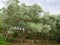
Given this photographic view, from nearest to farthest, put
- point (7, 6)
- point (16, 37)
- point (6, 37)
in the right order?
1. point (7, 6)
2. point (6, 37)
3. point (16, 37)

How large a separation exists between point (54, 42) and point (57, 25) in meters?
2.88

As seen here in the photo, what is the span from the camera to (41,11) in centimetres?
3167

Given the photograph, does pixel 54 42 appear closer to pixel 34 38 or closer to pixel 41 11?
pixel 34 38

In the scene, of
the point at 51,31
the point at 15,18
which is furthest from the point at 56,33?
the point at 15,18

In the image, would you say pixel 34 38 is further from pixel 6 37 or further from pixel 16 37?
pixel 6 37

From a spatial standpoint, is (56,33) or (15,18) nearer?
(15,18)

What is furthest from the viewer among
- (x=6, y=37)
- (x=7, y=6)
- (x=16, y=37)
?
(x=16, y=37)

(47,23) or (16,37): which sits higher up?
(47,23)

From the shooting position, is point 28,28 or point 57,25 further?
point 57,25

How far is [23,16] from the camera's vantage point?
95.2ft

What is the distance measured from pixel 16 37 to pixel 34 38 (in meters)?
3.00

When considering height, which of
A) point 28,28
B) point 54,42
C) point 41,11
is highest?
point 41,11

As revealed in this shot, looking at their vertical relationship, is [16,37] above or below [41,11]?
below

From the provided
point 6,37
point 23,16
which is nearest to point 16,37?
point 6,37
